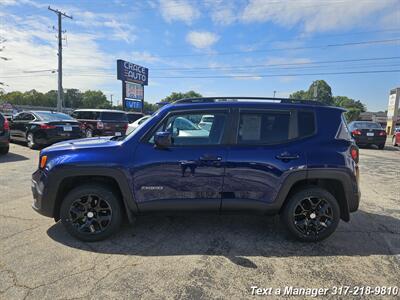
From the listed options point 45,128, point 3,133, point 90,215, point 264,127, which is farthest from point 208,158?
point 45,128

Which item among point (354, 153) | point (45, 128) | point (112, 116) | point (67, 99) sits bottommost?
point (45, 128)

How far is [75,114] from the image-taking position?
52.5 feet

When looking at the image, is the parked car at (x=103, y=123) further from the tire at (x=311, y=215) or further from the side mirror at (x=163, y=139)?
the tire at (x=311, y=215)

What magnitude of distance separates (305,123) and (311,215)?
1180 millimetres

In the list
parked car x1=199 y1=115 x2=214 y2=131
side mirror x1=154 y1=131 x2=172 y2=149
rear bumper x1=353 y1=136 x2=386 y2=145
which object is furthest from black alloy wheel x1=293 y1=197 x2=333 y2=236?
rear bumper x1=353 y1=136 x2=386 y2=145

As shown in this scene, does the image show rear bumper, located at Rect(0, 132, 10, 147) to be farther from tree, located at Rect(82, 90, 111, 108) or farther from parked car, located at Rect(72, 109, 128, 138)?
tree, located at Rect(82, 90, 111, 108)

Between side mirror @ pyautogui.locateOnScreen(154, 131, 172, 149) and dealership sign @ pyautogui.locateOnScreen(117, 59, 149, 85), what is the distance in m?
22.2

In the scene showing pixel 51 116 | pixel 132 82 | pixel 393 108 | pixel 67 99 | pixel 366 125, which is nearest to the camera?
pixel 51 116

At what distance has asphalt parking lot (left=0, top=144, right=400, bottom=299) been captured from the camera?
9.22ft

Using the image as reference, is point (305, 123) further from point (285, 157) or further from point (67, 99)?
point (67, 99)

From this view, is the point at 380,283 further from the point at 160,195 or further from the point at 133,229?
the point at 133,229

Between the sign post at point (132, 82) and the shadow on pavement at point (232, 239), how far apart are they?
22.0m

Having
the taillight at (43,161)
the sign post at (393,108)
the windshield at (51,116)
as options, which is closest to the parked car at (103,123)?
the windshield at (51,116)

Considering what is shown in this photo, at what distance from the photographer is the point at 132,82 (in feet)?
85.1
